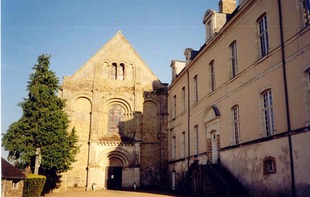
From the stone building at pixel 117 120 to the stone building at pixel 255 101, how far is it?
6.58 meters

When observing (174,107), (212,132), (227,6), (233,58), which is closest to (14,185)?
(212,132)

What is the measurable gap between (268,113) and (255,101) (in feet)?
3.38

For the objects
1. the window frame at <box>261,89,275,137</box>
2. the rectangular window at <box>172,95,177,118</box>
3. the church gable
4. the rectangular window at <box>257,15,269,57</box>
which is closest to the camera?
the window frame at <box>261,89,275,137</box>

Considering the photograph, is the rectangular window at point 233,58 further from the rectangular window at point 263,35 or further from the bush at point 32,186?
the bush at point 32,186

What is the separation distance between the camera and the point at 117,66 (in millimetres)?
30938

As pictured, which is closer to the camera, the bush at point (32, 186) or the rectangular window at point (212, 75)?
the bush at point (32, 186)

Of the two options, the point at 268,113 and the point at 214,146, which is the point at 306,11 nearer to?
the point at 268,113

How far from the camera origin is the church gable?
30.3 meters

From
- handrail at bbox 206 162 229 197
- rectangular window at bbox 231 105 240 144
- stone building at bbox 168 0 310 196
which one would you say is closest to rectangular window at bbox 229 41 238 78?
stone building at bbox 168 0 310 196

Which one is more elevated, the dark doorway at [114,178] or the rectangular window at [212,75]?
the rectangular window at [212,75]

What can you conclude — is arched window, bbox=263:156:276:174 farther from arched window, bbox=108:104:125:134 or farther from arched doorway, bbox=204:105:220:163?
arched window, bbox=108:104:125:134

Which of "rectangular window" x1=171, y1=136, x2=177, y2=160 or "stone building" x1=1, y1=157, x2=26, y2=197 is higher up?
"rectangular window" x1=171, y1=136, x2=177, y2=160

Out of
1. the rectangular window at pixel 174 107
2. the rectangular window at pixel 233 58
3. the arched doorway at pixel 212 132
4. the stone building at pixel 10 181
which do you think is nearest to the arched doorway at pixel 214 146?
the arched doorway at pixel 212 132

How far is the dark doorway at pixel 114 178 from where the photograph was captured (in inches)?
1112
